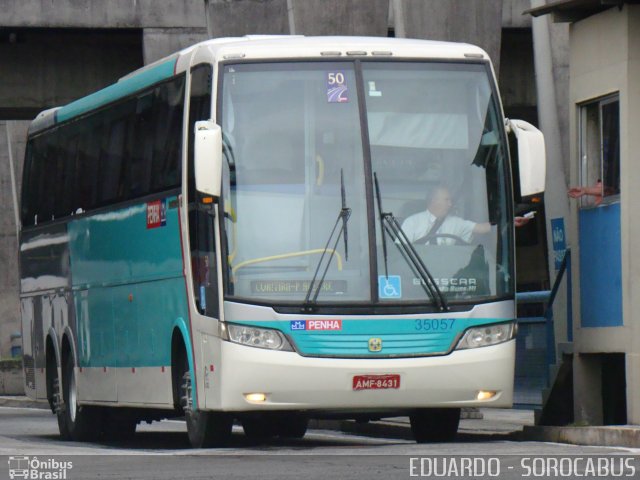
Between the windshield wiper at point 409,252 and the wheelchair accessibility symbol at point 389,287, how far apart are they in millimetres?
195

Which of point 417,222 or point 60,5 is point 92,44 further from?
point 417,222

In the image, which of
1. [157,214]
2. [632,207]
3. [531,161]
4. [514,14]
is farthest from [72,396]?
[514,14]

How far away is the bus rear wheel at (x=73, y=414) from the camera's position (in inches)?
853

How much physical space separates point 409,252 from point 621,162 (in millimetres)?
3135

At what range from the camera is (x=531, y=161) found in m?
16.3

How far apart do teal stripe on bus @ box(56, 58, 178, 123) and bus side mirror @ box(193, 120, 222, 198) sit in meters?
2.17

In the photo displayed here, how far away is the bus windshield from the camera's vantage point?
628 inches

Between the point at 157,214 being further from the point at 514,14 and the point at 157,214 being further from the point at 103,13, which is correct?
the point at 514,14

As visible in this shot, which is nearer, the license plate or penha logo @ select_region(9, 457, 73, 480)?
penha logo @ select_region(9, 457, 73, 480)

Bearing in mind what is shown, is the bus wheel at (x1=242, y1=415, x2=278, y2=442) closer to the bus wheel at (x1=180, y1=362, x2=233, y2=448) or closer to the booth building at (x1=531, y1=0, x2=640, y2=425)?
the bus wheel at (x1=180, y1=362, x2=233, y2=448)

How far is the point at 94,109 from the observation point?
20.8m

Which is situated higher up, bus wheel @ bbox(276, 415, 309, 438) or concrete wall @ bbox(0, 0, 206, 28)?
concrete wall @ bbox(0, 0, 206, 28)

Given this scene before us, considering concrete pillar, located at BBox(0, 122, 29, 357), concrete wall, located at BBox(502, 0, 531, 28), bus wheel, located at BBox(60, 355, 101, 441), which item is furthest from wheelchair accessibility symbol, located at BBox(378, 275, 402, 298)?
concrete pillar, located at BBox(0, 122, 29, 357)

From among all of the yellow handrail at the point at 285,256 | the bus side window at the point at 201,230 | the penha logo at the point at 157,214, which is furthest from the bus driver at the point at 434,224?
the penha logo at the point at 157,214
